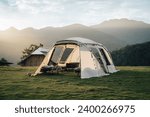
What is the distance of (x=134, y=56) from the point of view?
154ft

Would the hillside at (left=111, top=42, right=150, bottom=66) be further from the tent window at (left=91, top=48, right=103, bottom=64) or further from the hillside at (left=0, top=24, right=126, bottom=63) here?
the hillside at (left=0, top=24, right=126, bottom=63)

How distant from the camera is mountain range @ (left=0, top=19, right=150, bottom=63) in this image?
11400 centimetres

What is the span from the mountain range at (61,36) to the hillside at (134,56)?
2049 inches

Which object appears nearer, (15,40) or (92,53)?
(92,53)

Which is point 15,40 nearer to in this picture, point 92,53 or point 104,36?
point 104,36

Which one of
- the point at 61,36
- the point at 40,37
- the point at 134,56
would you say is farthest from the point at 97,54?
the point at 61,36

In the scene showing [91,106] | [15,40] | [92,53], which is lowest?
[91,106]

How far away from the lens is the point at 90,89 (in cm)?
1236

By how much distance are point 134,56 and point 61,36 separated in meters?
78.6

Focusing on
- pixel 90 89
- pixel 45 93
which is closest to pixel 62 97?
pixel 45 93

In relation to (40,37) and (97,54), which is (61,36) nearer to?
(40,37)

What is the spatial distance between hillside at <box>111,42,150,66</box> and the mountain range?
52.1m

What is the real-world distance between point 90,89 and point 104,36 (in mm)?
126869

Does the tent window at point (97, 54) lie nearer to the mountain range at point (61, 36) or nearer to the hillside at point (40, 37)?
the mountain range at point (61, 36)
